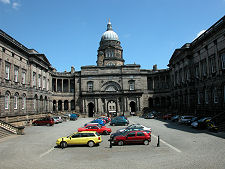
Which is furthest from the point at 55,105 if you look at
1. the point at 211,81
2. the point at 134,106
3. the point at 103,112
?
the point at 211,81

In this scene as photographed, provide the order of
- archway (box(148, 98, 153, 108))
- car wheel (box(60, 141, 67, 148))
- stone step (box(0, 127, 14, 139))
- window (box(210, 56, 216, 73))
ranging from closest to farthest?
car wheel (box(60, 141, 67, 148)), stone step (box(0, 127, 14, 139)), window (box(210, 56, 216, 73)), archway (box(148, 98, 153, 108))

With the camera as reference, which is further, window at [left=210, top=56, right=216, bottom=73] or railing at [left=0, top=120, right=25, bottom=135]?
window at [left=210, top=56, right=216, bottom=73]

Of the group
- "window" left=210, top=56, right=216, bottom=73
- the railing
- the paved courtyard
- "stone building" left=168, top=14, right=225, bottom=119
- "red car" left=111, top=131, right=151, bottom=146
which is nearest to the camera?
the paved courtyard

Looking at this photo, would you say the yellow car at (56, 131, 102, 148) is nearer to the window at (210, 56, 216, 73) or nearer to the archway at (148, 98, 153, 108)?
the window at (210, 56, 216, 73)

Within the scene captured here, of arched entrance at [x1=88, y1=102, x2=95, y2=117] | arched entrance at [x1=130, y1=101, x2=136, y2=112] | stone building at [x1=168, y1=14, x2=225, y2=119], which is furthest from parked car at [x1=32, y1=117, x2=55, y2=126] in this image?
arched entrance at [x1=130, y1=101, x2=136, y2=112]

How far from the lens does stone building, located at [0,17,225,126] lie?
31.3 m

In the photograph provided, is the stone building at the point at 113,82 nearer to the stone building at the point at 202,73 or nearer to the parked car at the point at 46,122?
the stone building at the point at 202,73

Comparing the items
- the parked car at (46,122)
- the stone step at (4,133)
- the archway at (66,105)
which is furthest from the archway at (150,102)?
the stone step at (4,133)

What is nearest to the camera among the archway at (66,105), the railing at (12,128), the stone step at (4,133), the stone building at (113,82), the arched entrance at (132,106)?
the stone step at (4,133)

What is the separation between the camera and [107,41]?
77.3 metres

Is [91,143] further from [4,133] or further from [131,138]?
[4,133]

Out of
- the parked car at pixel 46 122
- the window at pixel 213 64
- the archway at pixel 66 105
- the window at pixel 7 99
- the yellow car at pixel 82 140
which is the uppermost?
the window at pixel 213 64

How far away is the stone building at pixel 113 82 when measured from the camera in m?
31.3

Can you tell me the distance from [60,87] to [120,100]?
798 inches
